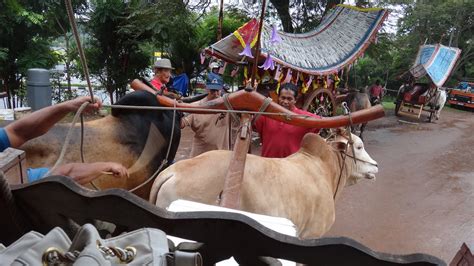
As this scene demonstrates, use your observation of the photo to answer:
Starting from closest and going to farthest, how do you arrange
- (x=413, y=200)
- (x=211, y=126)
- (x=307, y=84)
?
(x=211, y=126), (x=413, y=200), (x=307, y=84)

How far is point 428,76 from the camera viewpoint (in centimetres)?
1317

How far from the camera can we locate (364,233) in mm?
4605

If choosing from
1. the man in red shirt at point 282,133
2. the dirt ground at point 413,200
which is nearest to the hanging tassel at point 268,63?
the dirt ground at point 413,200

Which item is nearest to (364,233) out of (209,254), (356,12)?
(209,254)

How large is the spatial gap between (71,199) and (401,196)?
5.85m

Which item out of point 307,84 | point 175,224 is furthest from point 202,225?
point 307,84

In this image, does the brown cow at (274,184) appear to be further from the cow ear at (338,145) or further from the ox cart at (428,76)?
the ox cart at (428,76)

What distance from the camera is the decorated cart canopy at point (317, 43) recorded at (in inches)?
261

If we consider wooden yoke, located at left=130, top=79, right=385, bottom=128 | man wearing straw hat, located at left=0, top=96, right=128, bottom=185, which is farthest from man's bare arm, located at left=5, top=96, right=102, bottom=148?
wooden yoke, located at left=130, top=79, right=385, bottom=128

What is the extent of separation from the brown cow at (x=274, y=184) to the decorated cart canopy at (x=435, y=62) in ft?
37.9

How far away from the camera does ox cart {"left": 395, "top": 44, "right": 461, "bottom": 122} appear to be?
A: 13078 millimetres

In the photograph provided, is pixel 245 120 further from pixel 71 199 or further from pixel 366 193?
pixel 366 193

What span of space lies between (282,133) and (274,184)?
99 cm

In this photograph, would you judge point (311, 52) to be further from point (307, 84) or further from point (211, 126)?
point (211, 126)
